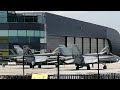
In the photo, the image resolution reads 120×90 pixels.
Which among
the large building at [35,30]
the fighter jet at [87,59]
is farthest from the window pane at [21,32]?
the fighter jet at [87,59]

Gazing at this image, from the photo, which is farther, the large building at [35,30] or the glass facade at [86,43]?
the glass facade at [86,43]

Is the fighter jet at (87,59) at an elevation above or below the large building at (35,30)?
below

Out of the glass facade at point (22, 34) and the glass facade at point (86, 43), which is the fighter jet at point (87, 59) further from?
the glass facade at point (86, 43)

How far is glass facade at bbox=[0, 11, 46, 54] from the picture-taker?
314ft

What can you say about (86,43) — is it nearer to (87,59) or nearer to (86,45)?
(86,45)

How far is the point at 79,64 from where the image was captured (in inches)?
2127

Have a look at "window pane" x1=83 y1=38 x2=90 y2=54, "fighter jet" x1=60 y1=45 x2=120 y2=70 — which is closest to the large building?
"window pane" x1=83 y1=38 x2=90 y2=54

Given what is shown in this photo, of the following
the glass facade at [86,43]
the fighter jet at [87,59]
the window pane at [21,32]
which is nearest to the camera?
the fighter jet at [87,59]

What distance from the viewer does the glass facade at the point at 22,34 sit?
95750 millimetres
